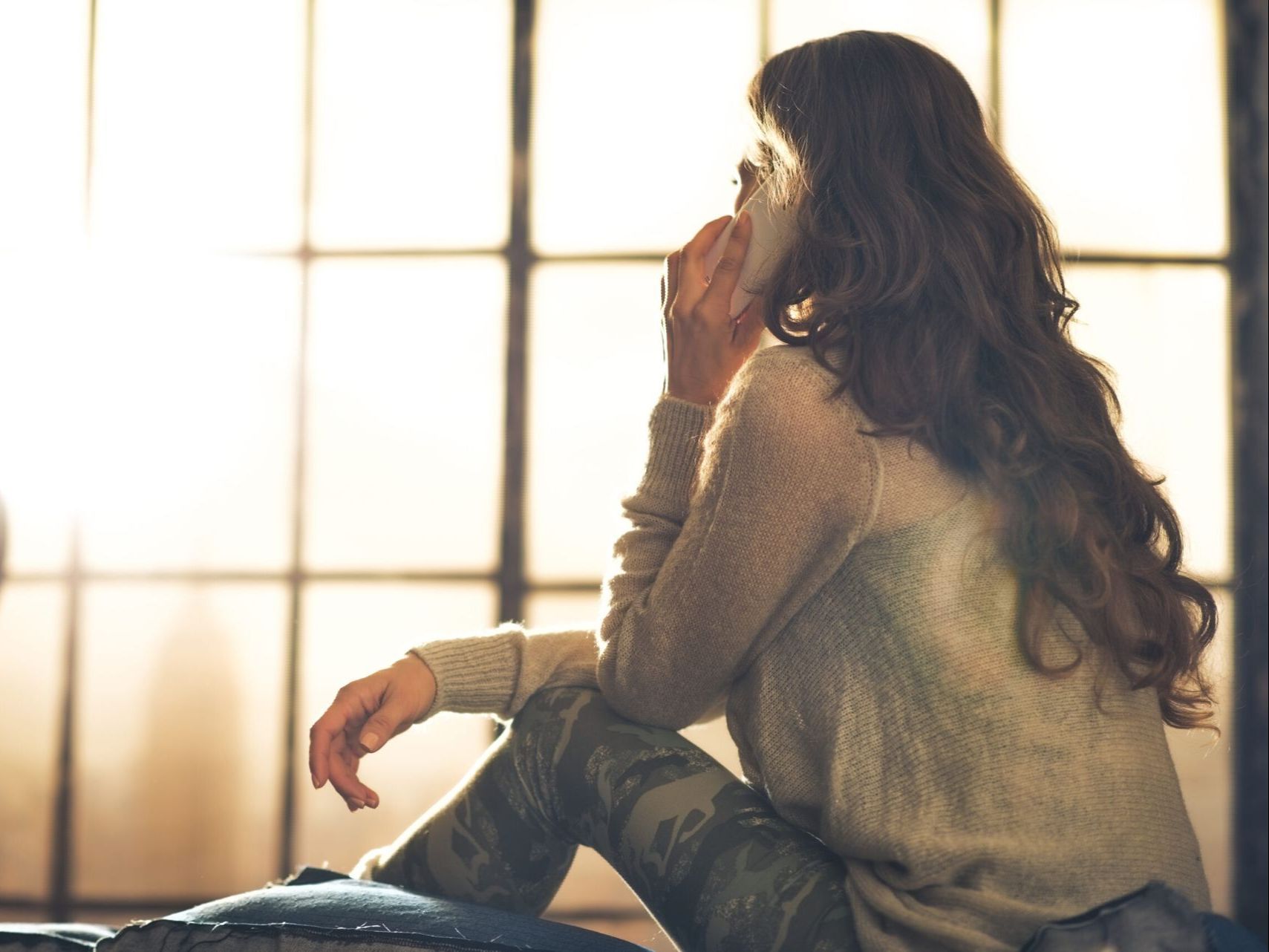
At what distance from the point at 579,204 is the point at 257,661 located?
3.10 ft

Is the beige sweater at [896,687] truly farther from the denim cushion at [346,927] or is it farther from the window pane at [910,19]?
the window pane at [910,19]

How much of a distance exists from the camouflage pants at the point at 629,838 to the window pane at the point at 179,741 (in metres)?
0.88

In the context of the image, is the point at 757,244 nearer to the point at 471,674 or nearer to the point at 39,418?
the point at 471,674

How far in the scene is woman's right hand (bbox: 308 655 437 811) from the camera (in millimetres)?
1117

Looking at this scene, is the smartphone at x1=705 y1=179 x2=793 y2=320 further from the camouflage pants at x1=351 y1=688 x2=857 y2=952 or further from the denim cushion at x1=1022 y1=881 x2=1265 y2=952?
the denim cushion at x1=1022 y1=881 x2=1265 y2=952

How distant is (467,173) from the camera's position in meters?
2.09

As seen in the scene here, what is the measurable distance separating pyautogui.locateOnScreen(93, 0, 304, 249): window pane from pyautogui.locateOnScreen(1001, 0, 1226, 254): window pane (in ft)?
4.01

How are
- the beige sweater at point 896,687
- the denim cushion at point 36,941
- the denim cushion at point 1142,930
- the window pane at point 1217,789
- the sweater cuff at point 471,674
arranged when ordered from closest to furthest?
the denim cushion at point 1142,930 < the beige sweater at point 896,687 < the denim cushion at point 36,941 < the sweater cuff at point 471,674 < the window pane at point 1217,789

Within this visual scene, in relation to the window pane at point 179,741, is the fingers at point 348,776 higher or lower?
higher

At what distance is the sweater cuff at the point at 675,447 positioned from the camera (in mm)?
1153

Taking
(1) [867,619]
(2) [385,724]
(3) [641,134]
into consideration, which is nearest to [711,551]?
(1) [867,619]

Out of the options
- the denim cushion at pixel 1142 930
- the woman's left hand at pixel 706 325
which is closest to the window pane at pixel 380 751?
the woman's left hand at pixel 706 325

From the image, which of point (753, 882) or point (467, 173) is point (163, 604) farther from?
point (753, 882)

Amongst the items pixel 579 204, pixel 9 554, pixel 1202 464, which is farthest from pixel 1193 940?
pixel 9 554
